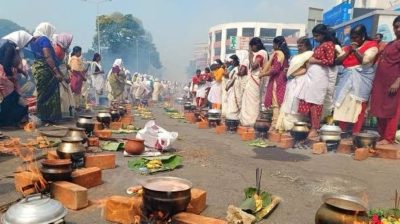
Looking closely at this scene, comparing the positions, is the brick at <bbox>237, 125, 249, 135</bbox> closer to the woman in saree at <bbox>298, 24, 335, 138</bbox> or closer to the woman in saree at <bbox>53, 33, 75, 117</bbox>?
the woman in saree at <bbox>298, 24, 335, 138</bbox>

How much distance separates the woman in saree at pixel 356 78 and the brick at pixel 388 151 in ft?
3.61

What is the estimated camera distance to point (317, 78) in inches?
301

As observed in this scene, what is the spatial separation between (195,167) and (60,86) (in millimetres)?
6501

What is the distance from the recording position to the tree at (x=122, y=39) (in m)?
57.8

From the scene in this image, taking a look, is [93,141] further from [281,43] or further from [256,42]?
[281,43]

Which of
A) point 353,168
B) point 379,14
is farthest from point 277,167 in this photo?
point 379,14

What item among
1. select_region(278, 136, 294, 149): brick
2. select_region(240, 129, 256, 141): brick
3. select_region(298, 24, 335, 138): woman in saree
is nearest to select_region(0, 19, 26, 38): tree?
select_region(240, 129, 256, 141): brick

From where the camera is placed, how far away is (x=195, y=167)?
5.38 metres

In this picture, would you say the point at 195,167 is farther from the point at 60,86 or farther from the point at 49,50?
the point at 60,86

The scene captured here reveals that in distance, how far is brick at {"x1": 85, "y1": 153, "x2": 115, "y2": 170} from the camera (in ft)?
15.7

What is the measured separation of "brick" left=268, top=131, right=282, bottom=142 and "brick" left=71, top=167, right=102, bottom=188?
4.90 m

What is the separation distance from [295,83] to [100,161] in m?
5.15

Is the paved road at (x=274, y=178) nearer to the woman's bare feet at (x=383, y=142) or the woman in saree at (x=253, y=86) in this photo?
the woman's bare feet at (x=383, y=142)

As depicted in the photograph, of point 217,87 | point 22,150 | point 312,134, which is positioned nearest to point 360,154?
point 312,134
